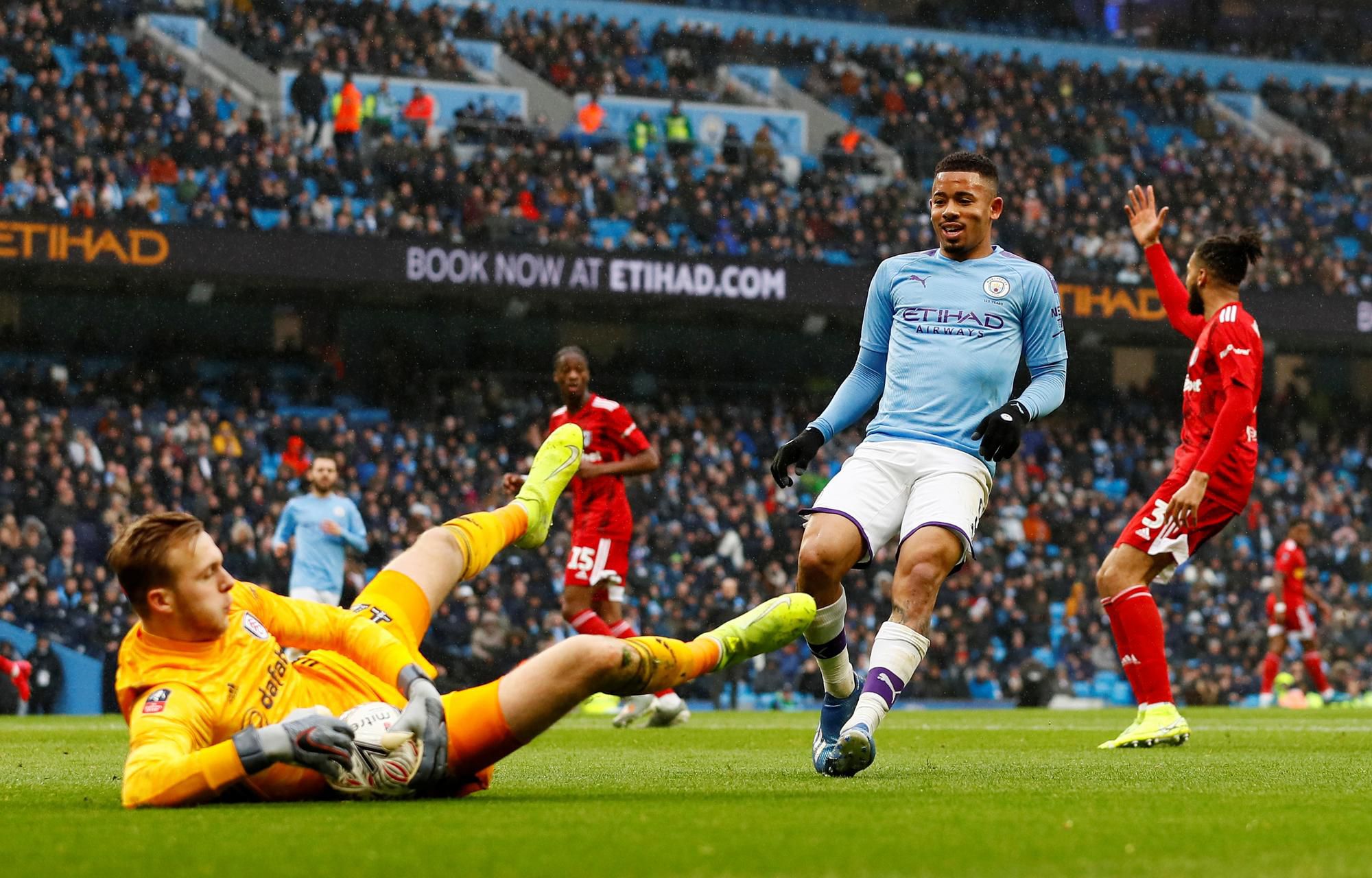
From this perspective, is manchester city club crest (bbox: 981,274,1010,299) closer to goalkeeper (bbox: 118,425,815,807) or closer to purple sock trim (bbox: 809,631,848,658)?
purple sock trim (bbox: 809,631,848,658)

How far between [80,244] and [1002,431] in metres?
18.6

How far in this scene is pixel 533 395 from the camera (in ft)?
88.6

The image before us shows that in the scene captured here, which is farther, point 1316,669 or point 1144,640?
point 1316,669

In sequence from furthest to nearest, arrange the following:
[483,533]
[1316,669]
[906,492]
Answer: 1. [1316,669]
2. [906,492]
3. [483,533]

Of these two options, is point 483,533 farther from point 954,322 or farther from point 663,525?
point 663,525

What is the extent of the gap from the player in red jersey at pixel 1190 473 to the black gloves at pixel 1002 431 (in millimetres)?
2067

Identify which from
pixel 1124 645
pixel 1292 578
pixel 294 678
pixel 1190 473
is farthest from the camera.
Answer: pixel 1292 578

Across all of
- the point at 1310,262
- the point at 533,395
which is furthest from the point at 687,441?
the point at 1310,262

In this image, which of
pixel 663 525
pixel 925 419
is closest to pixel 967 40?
pixel 663 525

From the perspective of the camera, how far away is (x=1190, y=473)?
25.7 feet

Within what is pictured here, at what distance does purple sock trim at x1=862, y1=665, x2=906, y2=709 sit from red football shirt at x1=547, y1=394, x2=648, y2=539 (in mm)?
5675

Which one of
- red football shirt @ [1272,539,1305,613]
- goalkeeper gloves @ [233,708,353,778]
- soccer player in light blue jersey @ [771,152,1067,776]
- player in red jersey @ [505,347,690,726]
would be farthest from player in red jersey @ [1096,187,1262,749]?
red football shirt @ [1272,539,1305,613]

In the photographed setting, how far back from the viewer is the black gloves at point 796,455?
6.16 m

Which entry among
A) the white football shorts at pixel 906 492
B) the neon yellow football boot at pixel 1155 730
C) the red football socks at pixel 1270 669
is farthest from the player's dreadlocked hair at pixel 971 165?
the red football socks at pixel 1270 669
